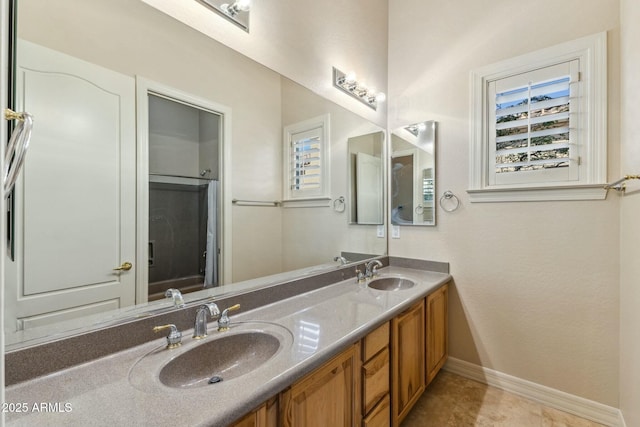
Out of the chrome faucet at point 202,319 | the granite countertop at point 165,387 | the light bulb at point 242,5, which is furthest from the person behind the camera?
the light bulb at point 242,5

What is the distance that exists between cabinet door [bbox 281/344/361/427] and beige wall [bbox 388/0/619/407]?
1367mm

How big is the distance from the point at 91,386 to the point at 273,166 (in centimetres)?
116

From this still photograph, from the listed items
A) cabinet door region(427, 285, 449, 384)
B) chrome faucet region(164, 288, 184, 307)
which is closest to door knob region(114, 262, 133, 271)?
chrome faucet region(164, 288, 184, 307)

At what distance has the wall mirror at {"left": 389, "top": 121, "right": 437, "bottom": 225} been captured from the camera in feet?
7.52

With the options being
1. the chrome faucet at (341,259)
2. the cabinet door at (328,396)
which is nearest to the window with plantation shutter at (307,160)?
the chrome faucet at (341,259)

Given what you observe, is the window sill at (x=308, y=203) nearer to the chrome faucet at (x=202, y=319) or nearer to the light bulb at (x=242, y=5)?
the chrome faucet at (x=202, y=319)

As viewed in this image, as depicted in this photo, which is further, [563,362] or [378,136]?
[378,136]

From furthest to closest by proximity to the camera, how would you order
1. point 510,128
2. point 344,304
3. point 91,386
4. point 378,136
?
point 378,136 → point 510,128 → point 344,304 → point 91,386

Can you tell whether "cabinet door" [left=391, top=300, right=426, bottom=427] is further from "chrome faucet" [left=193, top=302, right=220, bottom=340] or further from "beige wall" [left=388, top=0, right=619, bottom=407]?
"chrome faucet" [left=193, top=302, right=220, bottom=340]

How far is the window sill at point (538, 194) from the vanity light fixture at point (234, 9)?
180 cm

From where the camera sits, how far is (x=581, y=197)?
5.68 ft

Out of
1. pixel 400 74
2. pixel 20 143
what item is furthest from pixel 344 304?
pixel 400 74

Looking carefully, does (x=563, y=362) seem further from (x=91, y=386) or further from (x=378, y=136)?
(x=91, y=386)

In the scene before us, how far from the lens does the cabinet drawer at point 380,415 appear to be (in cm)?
127
